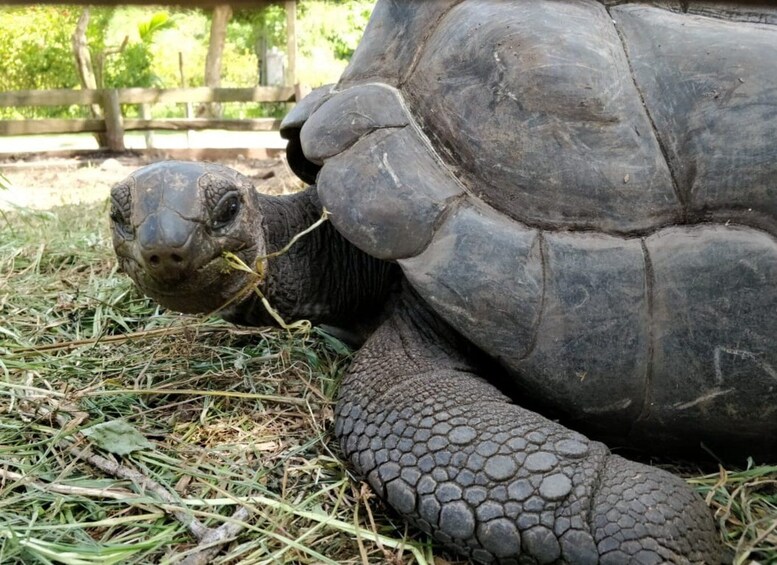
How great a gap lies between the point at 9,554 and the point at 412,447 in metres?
1.01

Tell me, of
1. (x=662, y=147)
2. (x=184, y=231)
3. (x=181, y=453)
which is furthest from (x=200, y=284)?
(x=662, y=147)

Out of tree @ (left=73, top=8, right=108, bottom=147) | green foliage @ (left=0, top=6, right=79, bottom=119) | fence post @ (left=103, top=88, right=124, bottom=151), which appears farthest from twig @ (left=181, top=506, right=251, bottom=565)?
green foliage @ (left=0, top=6, right=79, bottom=119)

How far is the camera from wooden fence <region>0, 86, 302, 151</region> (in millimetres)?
12625

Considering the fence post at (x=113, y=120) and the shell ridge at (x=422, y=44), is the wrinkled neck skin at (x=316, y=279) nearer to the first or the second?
the shell ridge at (x=422, y=44)

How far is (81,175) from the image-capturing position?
997cm

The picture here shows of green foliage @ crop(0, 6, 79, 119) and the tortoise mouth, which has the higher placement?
the tortoise mouth

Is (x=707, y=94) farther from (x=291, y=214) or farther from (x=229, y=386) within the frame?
(x=229, y=386)

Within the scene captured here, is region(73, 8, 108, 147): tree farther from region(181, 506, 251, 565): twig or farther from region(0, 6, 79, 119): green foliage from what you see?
region(181, 506, 251, 565): twig

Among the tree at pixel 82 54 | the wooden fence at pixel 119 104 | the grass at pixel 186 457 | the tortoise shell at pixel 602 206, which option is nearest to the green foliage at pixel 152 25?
the tree at pixel 82 54

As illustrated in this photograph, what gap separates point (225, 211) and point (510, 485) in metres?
1.21

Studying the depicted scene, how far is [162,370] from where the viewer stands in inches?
108

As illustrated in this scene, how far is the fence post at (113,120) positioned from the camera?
1327cm

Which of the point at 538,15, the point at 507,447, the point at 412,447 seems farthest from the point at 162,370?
the point at 538,15

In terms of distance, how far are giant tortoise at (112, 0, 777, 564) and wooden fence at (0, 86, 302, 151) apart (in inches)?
455
